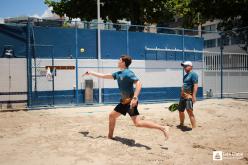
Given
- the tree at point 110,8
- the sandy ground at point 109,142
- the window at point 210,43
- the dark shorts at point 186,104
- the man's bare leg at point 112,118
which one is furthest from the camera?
the window at point 210,43

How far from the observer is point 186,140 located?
27.3 ft

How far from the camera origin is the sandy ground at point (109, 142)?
6574mm

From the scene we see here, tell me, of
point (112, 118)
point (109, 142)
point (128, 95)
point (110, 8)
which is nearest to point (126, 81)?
point (128, 95)

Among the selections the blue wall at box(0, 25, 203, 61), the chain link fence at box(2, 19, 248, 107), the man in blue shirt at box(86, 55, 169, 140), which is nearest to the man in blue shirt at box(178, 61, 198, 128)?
the man in blue shirt at box(86, 55, 169, 140)

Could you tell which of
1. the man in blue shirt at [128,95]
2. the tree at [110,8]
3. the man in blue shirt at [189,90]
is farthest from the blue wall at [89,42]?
the man in blue shirt at [128,95]

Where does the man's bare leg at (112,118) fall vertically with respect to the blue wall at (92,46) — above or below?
below

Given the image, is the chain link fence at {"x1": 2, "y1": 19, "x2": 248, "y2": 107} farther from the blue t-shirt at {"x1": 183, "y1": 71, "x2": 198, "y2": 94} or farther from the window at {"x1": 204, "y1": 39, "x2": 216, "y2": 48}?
the window at {"x1": 204, "y1": 39, "x2": 216, "y2": 48}

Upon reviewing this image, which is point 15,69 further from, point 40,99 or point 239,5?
point 239,5

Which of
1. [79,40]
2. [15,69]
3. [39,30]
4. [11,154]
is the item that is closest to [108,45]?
[79,40]

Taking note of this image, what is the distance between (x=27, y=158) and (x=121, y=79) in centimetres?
241

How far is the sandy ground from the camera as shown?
6574 millimetres

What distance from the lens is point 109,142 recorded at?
7.68m

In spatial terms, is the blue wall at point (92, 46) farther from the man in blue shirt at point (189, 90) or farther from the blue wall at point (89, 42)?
the man in blue shirt at point (189, 90)

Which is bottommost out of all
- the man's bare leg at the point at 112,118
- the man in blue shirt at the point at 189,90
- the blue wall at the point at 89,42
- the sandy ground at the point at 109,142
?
the sandy ground at the point at 109,142
